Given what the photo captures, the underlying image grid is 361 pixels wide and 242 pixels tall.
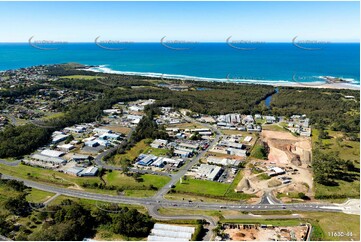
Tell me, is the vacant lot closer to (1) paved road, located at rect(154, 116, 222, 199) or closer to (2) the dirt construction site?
(1) paved road, located at rect(154, 116, 222, 199)

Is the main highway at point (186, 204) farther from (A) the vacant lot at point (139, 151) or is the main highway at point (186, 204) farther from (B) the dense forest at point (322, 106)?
(B) the dense forest at point (322, 106)

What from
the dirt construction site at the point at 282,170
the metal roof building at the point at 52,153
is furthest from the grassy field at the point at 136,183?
the metal roof building at the point at 52,153

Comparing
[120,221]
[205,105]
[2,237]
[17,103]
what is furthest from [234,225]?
[17,103]

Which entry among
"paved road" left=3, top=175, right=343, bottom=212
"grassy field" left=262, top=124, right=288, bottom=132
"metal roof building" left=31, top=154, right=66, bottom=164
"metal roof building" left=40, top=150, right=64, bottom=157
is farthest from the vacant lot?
"grassy field" left=262, top=124, right=288, bottom=132

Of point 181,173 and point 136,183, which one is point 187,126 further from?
point 136,183

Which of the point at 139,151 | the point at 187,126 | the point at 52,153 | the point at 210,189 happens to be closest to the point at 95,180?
the point at 139,151

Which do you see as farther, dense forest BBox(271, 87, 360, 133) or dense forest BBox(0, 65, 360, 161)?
dense forest BBox(271, 87, 360, 133)

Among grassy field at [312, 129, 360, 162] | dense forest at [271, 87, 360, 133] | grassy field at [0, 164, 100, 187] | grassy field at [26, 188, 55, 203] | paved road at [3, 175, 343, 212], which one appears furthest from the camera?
dense forest at [271, 87, 360, 133]

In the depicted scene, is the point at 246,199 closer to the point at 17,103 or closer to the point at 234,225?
the point at 234,225
